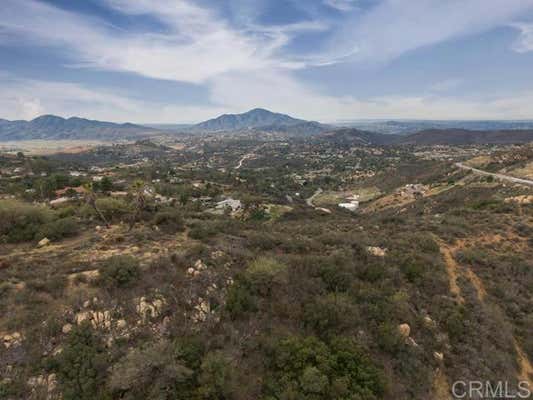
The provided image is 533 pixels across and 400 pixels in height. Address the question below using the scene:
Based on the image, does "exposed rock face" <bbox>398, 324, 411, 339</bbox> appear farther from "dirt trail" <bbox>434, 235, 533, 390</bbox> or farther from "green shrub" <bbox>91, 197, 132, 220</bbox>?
"green shrub" <bbox>91, 197, 132, 220</bbox>

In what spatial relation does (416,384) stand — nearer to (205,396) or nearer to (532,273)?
(205,396)

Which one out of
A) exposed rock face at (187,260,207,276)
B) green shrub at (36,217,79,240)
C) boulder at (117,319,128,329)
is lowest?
boulder at (117,319,128,329)

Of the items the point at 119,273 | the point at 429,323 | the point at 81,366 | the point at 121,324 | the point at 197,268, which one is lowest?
the point at 429,323

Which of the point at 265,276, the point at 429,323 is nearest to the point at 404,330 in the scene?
the point at 429,323

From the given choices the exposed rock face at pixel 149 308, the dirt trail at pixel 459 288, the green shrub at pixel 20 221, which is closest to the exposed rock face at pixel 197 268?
the exposed rock face at pixel 149 308

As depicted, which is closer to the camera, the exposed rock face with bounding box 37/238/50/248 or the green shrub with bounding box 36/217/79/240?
the exposed rock face with bounding box 37/238/50/248

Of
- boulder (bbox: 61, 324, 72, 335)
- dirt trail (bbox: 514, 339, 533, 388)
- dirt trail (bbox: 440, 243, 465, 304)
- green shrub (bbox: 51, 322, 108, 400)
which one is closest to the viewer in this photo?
green shrub (bbox: 51, 322, 108, 400)

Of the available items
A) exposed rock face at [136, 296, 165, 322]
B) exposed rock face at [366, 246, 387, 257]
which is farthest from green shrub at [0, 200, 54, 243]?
exposed rock face at [366, 246, 387, 257]

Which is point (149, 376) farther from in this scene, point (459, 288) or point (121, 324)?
point (459, 288)
